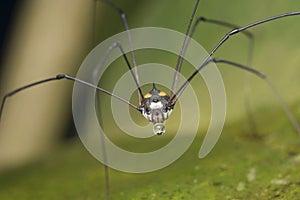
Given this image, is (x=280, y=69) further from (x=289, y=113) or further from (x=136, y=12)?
(x=136, y=12)

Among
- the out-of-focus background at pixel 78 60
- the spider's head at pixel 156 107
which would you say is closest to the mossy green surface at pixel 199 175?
the out-of-focus background at pixel 78 60

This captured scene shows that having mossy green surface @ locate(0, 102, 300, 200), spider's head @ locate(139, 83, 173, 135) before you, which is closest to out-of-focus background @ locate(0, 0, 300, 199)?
mossy green surface @ locate(0, 102, 300, 200)

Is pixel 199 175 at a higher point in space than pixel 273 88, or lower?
lower

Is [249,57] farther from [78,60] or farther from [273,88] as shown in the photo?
[78,60]

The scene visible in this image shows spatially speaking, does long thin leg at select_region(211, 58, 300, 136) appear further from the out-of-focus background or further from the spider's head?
the spider's head

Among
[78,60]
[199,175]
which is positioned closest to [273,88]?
[199,175]

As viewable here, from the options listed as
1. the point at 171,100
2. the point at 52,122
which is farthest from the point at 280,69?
the point at 52,122

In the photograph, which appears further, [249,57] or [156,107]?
[249,57]
